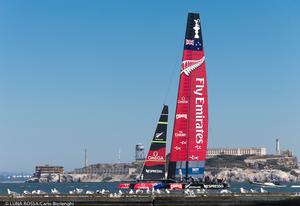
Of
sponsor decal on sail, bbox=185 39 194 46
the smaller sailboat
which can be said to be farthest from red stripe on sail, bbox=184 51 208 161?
the smaller sailboat

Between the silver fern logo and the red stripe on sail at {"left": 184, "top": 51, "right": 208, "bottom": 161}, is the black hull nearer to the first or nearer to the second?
the red stripe on sail at {"left": 184, "top": 51, "right": 208, "bottom": 161}

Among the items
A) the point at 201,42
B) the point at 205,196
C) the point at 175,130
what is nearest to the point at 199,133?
the point at 175,130

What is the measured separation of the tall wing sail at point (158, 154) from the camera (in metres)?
81.5

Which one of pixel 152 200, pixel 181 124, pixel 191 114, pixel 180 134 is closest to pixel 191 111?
pixel 191 114

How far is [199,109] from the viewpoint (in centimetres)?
7212

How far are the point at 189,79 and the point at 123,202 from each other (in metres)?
24.3

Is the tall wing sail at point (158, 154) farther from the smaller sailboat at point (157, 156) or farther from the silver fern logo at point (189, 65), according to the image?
the silver fern logo at point (189, 65)

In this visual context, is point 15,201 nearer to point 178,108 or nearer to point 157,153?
point 178,108

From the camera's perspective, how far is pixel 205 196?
5153 cm

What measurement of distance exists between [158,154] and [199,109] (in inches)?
476

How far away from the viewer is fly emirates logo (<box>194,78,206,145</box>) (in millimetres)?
71750

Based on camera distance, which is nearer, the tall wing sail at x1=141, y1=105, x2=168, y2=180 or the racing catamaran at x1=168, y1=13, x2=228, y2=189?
the racing catamaran at x1=168, y1=13, x2=228, y2=189

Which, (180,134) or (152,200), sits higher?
(180,134)

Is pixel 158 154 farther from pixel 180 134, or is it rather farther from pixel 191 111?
pixel 191 111
